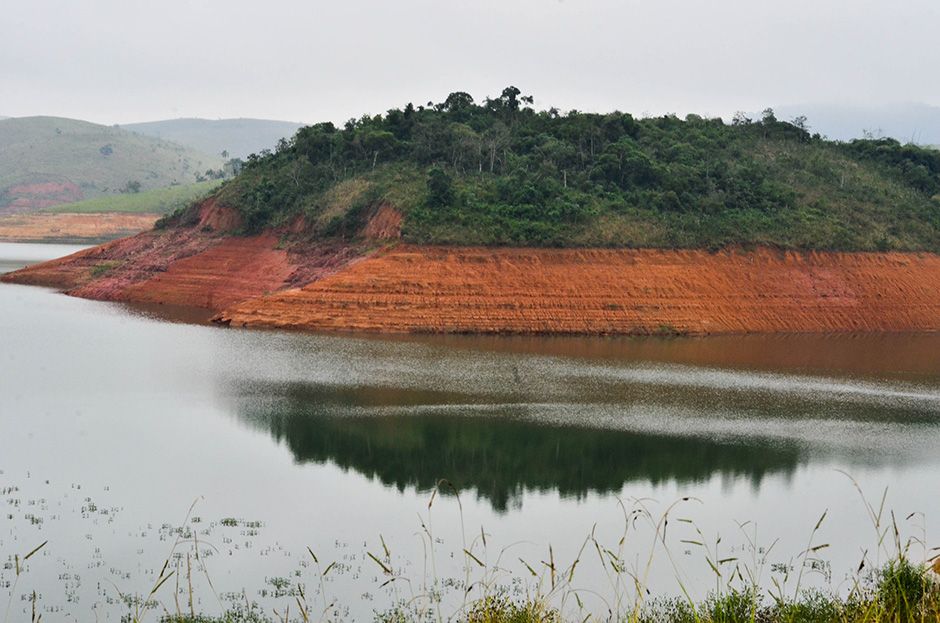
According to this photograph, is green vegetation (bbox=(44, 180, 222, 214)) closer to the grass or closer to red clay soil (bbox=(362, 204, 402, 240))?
red clay soil (bbox=(362, 204, 402, 240))

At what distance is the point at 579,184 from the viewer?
57.0 metres

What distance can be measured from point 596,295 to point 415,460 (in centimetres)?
2645

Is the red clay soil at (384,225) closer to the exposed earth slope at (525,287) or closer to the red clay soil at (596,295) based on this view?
the exposed earth slope at (525,287)

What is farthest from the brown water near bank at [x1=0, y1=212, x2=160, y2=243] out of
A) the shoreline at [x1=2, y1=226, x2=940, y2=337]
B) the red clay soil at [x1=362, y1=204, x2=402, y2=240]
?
the red clay soil at [x1=362, y1=204, x2=402, y2=240]

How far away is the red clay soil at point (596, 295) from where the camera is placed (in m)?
46.0

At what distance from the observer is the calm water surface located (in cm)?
1616

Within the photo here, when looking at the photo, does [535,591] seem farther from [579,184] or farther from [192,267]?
[192,267]

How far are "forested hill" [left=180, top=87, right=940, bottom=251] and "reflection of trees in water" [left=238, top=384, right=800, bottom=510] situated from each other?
22.6 m

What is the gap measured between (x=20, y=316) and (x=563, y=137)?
109 ft

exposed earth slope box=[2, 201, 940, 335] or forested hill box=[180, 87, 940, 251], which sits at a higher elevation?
forested hill box=[180, 87, 940, 251]

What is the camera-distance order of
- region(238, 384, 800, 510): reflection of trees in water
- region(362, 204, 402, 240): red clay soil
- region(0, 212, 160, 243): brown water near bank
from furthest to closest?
region(0, 212, 160, 243): brown water near bank, region(362, 204, 402, 240): red clay soil, region(238, 384, 800, 510): reflection of trees in water

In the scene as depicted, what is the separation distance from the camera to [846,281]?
5422 centimetres

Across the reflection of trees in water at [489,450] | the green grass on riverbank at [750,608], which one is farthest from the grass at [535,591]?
the reflection of trees in water at [489,450]

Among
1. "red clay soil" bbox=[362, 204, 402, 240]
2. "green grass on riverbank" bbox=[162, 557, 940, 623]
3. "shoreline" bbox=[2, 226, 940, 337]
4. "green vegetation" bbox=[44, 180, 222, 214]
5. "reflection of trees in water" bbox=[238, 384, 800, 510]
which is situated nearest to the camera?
"green grass on riverbank" bbox=[162, 557, 940, 623]
